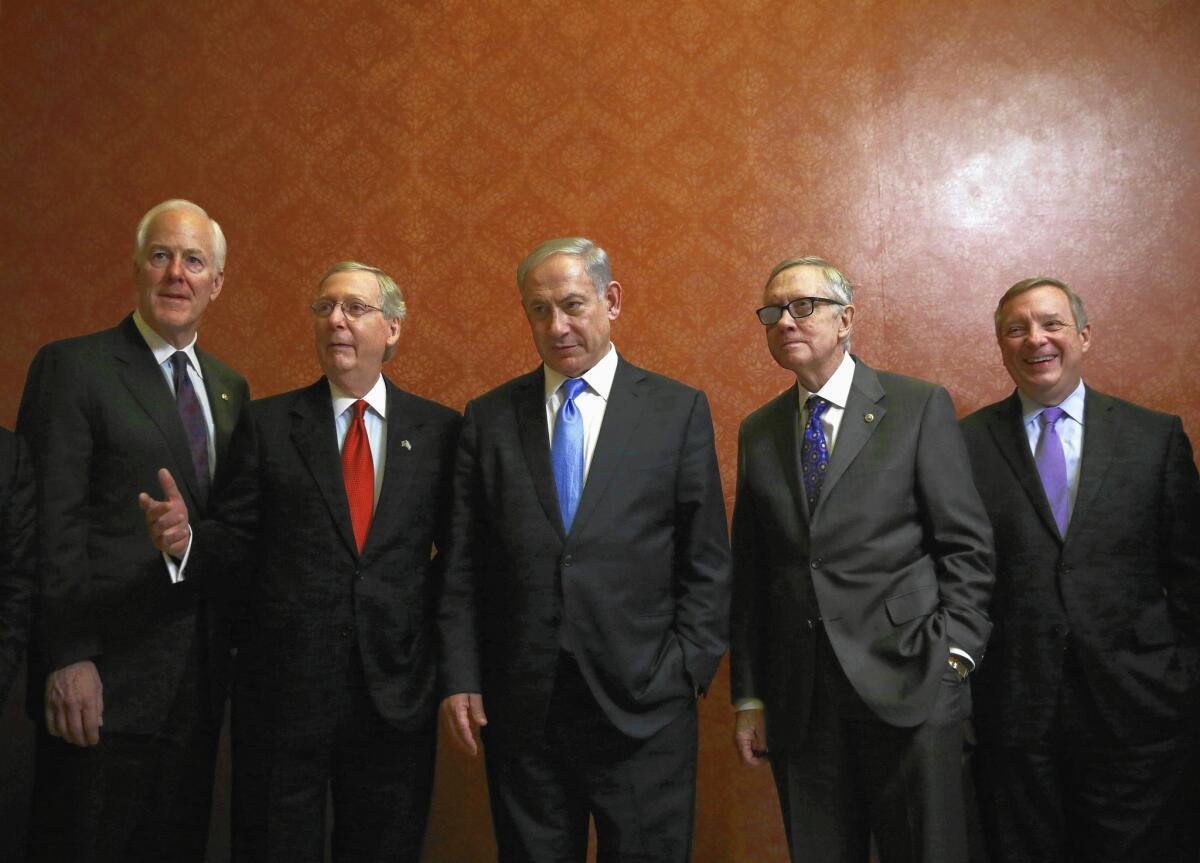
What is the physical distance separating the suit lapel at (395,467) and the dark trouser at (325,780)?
0.30 metres

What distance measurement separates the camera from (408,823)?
2.27m

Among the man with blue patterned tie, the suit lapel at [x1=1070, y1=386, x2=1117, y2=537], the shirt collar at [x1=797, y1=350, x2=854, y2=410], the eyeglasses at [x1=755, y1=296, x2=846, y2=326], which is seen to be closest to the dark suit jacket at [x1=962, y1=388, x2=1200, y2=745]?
the suit lapel at [x1=1070, y1=386, x2=1117, y2=537]

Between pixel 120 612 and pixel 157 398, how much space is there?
0.50 metres

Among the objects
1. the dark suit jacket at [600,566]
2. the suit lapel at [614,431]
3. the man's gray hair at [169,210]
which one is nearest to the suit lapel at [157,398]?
the man's gray hair at [169,210]

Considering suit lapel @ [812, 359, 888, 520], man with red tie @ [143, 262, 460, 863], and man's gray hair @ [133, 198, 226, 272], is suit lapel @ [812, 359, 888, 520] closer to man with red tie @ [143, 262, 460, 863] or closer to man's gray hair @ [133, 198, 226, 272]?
man with red tie @ [143, 262, 460, 863]

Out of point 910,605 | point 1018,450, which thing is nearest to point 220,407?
point 910,605

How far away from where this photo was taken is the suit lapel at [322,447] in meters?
2.33

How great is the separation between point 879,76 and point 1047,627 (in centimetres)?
186

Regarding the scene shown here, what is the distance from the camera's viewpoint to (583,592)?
2.19 metres

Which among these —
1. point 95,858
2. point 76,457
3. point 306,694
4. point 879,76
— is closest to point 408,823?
point 306,694

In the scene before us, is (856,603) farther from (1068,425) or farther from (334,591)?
(334,591)

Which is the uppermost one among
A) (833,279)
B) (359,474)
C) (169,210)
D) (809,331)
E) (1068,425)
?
(169,210)

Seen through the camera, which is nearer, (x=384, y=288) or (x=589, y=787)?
(x=589, y=787)

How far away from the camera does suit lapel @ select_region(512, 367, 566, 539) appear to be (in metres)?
2.25
